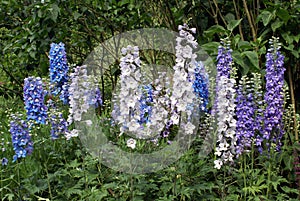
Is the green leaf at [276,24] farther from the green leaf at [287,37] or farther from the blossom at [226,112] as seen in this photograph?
the blossom at [226,112]

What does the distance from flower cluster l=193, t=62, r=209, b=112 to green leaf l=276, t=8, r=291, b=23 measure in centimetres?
93

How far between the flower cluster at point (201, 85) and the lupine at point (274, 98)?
20.0 inches

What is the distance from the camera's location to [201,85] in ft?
12.6

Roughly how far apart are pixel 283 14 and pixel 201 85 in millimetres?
1072

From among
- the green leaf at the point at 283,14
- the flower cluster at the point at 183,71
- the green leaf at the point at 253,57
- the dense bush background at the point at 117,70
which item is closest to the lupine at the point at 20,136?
the dense bush background at the point at 117,70

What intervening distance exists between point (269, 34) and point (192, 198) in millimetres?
2014

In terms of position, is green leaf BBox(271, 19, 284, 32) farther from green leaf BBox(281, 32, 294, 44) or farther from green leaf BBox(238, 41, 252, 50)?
green leaf BBox(238, 41, 252, 50)

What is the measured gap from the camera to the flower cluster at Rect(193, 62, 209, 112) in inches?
149

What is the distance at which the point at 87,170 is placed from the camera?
12.0ft

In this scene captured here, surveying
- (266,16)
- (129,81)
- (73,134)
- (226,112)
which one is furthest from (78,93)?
(266,16)

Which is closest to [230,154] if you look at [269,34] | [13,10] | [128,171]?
[128,171]

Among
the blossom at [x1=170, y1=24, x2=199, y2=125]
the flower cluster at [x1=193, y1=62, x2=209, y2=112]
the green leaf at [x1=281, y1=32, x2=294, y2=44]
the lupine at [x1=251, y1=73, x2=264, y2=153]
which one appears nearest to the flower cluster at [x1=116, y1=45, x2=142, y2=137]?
the blossom at [x1=170, y1=24, x2=199, y2=125]

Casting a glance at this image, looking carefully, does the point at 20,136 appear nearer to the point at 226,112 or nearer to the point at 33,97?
the point at 33,97

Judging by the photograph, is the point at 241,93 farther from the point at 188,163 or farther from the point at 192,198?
the point at 192,198
